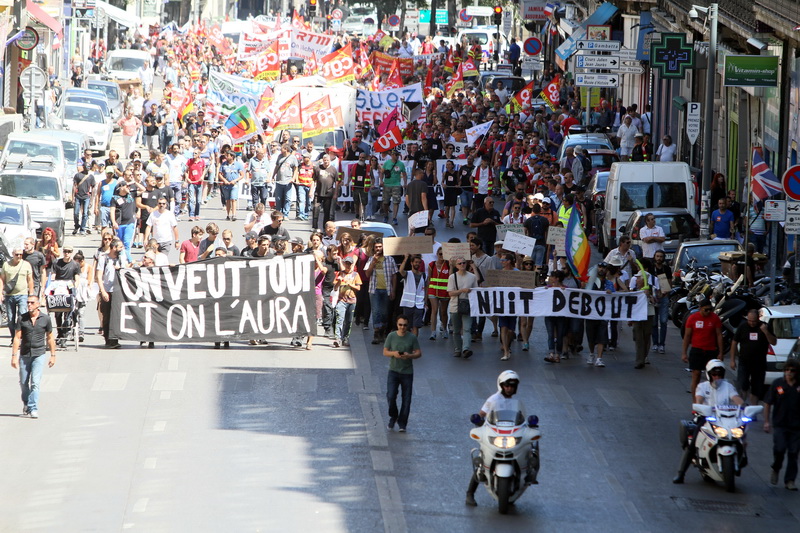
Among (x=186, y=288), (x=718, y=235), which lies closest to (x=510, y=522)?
(x=186, y=288)

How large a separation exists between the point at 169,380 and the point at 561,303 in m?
5.65

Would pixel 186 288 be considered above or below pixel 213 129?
below

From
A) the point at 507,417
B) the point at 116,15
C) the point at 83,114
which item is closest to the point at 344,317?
the point at 507,417

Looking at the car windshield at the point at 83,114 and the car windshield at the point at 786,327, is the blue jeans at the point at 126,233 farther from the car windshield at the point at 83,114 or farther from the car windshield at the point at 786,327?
the car windshield at the point at 83,114

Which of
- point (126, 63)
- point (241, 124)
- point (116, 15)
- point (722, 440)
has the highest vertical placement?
point (116, 15)

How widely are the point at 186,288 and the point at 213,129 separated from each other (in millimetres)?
16990

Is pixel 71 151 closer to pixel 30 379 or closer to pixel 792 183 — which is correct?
pixel 792 183

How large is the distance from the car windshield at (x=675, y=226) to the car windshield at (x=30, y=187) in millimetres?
12510

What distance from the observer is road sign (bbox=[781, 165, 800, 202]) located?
69.6 ft

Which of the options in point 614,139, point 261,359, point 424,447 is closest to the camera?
point 424,447

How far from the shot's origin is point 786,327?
18.7m

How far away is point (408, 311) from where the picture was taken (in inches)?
841

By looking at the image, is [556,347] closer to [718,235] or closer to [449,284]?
[449,284]

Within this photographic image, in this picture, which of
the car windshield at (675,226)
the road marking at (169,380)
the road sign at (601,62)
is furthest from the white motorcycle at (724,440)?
the road sign at (601,62)
